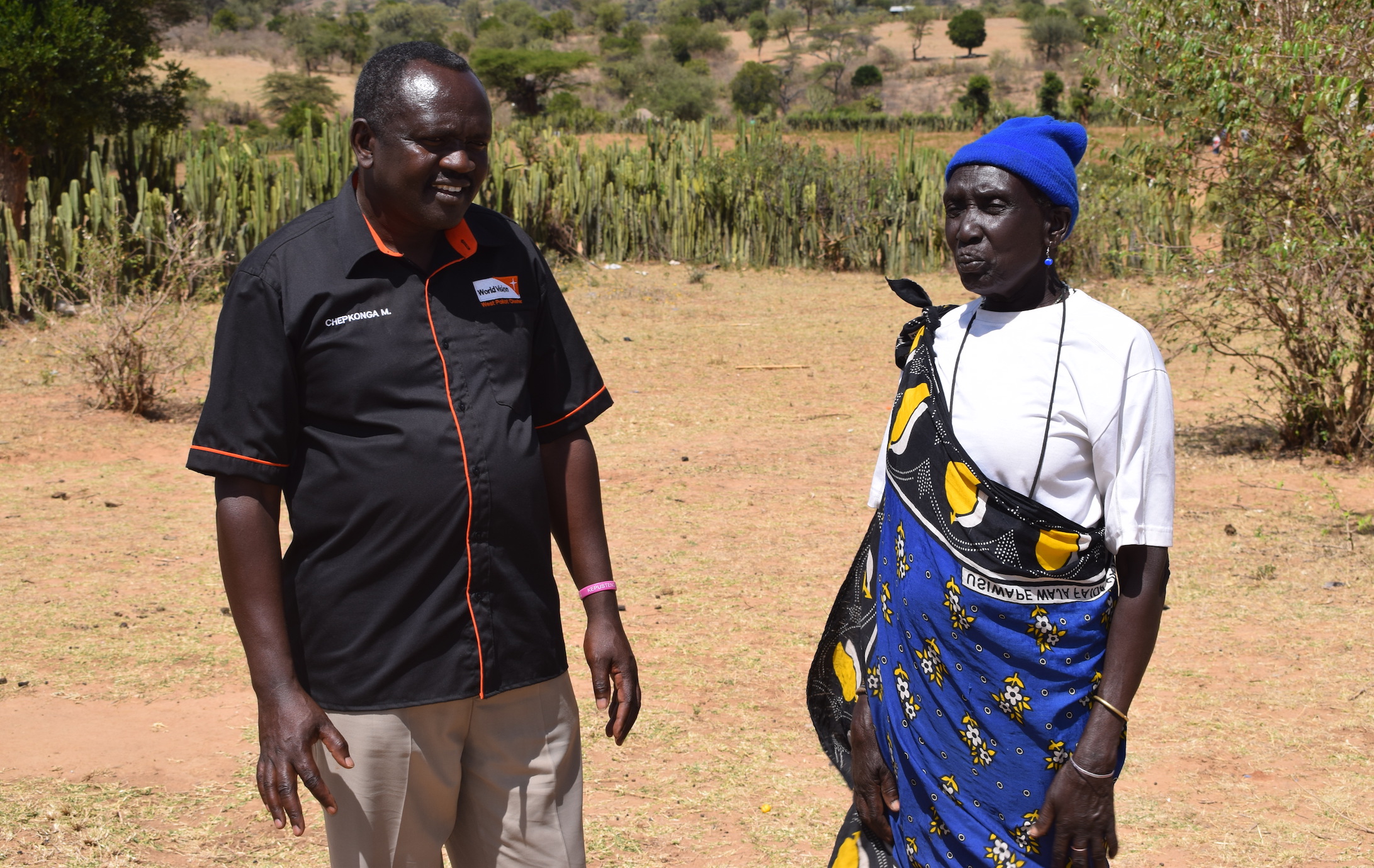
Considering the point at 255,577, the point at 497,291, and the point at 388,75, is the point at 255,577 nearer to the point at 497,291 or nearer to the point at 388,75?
the point at 497,291

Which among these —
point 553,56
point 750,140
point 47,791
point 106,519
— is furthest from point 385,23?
point 47,791

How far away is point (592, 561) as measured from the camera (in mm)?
2322

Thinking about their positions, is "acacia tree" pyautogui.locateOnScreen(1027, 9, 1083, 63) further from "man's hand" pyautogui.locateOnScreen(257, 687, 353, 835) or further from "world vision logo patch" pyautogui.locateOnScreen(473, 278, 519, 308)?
"man's hand" pyautogui.locateOnScreen(257, 687, 353, 835)

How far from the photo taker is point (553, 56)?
121 ft

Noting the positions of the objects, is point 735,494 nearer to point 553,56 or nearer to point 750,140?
point 750,140

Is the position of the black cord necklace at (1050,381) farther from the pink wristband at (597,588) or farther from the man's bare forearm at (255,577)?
the man's bare forearm at (255,577)

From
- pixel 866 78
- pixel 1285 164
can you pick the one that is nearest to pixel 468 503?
pixel 1285 164

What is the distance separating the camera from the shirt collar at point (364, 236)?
198cm

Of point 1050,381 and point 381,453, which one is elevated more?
point 1050,381

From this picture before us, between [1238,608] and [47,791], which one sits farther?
[1238,608]

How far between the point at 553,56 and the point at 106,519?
33.0 m

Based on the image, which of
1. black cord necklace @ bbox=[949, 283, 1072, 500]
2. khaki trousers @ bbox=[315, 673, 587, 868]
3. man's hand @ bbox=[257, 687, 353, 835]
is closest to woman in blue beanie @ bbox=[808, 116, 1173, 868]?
black cord necklace @ bbox=[949, 283, 1072, 500]

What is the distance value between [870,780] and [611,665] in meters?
0.54

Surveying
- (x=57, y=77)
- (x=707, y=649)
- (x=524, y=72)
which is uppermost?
(x=524, y=72)
